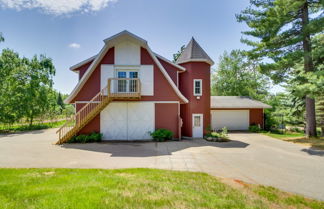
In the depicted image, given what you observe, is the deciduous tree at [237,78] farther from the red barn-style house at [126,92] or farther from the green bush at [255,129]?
the red barn-style house at [126,92]

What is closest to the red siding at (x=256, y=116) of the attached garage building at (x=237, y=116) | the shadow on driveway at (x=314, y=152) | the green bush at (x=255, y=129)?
the attached garage building at (x=237, y=116)

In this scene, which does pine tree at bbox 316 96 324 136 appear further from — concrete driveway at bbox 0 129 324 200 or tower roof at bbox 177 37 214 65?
tower roof at bbox 177 37 214 65

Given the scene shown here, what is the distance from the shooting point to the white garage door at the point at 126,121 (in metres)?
11.7

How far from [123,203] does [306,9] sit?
1736cm

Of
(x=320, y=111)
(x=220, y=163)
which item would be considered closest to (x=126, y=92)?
(x=220, y=163)

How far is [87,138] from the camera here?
10.9 m

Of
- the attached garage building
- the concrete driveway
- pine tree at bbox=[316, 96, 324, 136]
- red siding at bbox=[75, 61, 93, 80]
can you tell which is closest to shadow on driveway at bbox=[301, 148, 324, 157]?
the concrete driveway

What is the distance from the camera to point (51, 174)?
17.1 ft

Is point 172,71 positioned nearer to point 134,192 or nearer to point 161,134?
point 161,134

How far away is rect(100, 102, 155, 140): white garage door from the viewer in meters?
11.7

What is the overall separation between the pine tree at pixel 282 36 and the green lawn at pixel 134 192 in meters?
11.5

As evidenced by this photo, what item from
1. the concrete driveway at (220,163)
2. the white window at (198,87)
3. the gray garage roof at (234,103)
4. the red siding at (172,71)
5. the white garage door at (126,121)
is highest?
the red siding at (172,71)

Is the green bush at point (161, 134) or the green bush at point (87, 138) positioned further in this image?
the green bush at point (161, 134)

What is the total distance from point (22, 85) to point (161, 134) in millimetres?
20493
